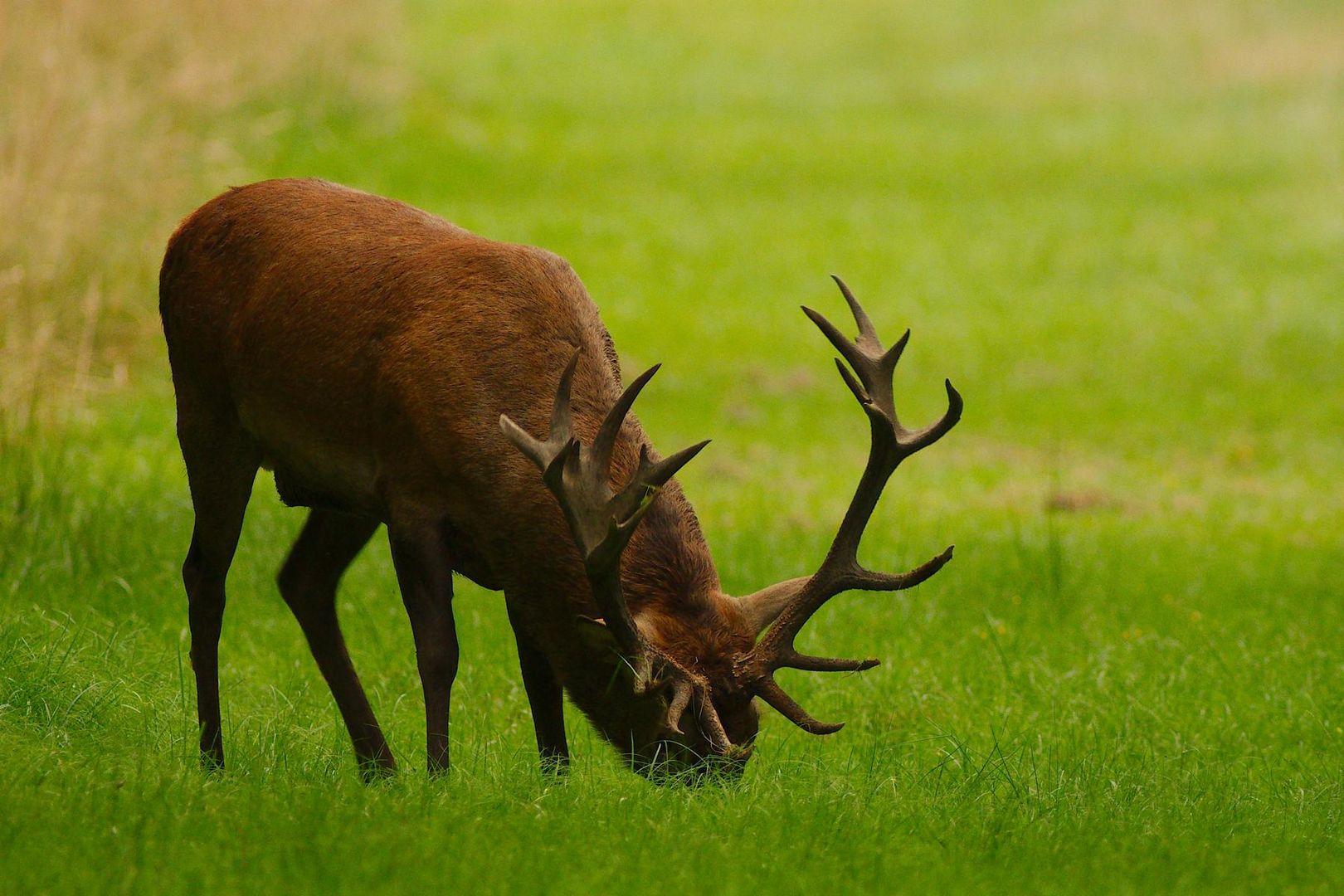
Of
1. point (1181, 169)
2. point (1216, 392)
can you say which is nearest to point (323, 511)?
point (1216, 392)

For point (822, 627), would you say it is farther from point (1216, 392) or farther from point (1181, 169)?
point (1181, 169)

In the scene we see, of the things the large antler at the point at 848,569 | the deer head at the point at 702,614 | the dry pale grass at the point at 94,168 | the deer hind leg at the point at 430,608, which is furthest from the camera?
the dry pale grass at the point at 94,168

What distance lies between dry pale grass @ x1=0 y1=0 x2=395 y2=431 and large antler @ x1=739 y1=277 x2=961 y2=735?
452 cm

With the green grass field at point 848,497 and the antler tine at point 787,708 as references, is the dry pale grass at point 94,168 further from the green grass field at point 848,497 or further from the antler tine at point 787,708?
the antler tine at point 787,708

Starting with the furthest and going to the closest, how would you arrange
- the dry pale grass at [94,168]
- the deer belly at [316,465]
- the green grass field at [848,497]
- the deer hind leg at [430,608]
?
1. the dry pale grass at [94,168]
2. the deer belly at [316,465]
3. the deer hind leg at [430,608]
4. the green grass field at [848,497]

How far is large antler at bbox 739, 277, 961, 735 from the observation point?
18.0 feet

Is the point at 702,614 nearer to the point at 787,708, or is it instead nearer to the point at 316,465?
the point at 787,708

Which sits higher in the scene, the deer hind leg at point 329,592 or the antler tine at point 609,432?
the antler tine at point 609,432

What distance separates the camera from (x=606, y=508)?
5.41 m

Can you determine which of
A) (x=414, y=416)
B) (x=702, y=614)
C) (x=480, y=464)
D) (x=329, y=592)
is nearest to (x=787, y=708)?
(x=702, y=614)

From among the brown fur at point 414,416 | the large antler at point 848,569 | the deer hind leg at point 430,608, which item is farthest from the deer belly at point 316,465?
the large antler at point 848,569

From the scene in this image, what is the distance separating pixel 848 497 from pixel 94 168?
526 centimetres

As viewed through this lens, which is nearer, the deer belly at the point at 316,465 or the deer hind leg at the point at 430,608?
the deer hind leg at the point at 430,608

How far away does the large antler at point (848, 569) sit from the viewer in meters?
5.50
